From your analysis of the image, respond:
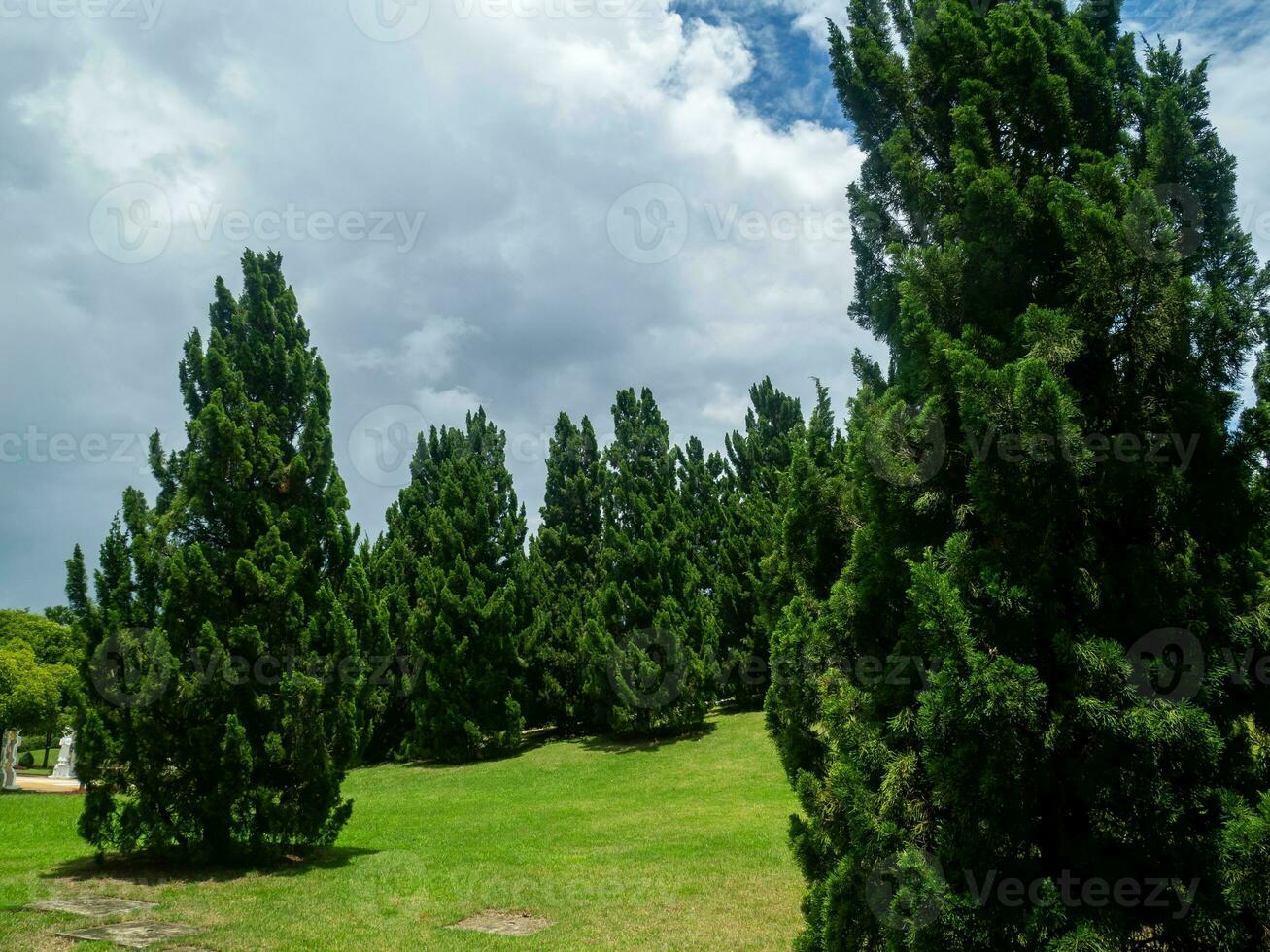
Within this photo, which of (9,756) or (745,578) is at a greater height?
(745,578)

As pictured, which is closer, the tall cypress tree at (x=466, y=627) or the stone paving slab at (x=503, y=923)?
the stone paving slab at (x=503, y=923)

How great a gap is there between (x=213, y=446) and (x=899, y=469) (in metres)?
11.2

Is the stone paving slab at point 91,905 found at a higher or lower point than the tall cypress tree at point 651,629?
lower

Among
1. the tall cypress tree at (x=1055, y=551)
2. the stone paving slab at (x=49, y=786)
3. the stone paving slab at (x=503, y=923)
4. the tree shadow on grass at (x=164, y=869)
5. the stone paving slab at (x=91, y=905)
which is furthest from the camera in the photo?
the stone paving slab at (x=49, y=786)

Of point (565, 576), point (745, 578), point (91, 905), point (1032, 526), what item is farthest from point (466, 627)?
point (1032, 526)

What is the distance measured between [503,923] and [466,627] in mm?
20273

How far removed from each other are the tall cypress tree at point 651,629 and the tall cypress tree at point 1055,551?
22.1 meters

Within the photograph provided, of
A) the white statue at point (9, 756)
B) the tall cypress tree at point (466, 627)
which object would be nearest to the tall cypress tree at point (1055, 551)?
the tall cypress tree at point (466, 627)

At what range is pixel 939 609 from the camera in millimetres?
3893

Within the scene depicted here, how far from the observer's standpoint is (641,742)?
2798cm

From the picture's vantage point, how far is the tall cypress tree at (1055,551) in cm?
379

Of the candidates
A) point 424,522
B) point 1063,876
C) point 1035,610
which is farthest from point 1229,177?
point 424,522
